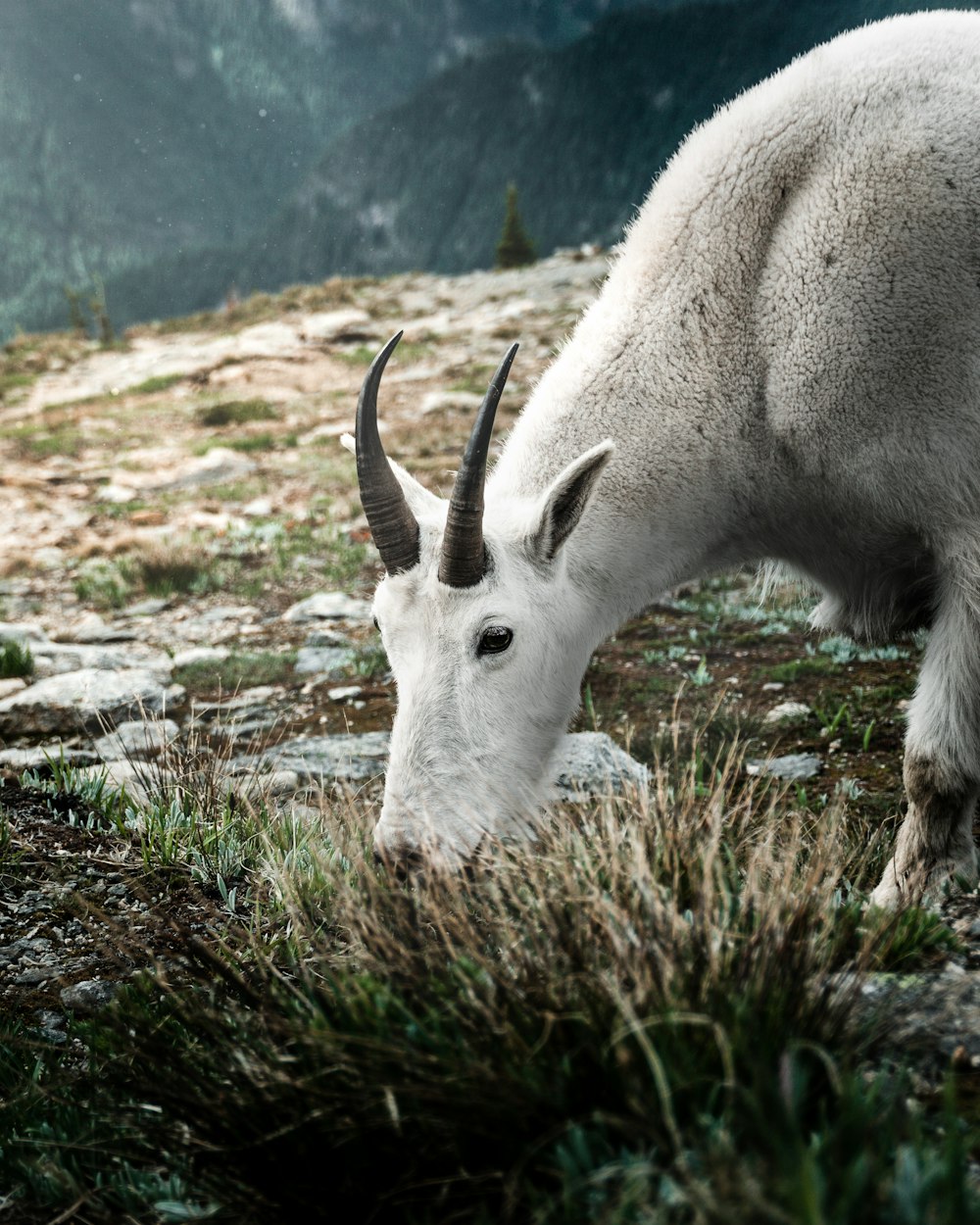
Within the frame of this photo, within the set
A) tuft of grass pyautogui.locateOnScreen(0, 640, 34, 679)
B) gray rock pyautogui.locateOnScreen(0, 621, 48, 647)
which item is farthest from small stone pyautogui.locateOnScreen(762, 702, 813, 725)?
gray rock pyautogui.locateOnScreen(0, 621, 48, 647)

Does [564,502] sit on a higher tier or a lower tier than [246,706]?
higher

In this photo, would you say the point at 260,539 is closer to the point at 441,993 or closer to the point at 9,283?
the point at 441,993

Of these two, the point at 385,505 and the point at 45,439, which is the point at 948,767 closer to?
the point at 385,505

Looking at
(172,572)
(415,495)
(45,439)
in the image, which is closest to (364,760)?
(415,495)

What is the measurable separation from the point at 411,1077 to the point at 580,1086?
1.09 ft

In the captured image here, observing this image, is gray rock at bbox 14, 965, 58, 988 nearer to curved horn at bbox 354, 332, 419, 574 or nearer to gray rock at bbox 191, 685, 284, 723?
curved horn at bbox 354, 332, 419, 574

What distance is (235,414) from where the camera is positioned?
68.9ft

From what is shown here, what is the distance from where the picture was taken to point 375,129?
106m

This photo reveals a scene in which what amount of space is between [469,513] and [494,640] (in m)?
0.49

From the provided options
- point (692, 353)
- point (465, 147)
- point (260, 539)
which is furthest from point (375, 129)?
point (692, 353)

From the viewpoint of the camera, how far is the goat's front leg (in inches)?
134

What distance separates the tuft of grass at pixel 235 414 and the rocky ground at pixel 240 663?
9 cm

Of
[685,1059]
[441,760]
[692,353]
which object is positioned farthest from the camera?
[692,353]

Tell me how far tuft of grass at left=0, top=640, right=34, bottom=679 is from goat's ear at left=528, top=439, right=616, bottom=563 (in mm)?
5185
